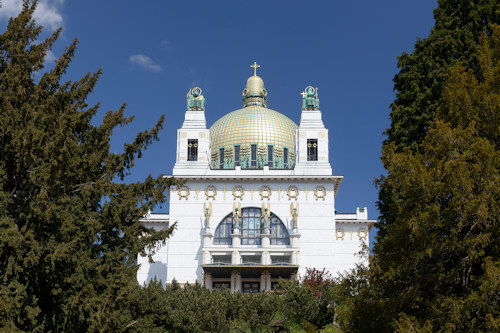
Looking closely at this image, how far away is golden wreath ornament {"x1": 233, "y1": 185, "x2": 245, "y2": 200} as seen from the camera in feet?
170

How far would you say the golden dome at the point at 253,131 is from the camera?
57503 mm

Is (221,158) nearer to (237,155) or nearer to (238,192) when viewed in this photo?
(237,155)

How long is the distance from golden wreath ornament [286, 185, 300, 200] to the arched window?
225 centimetres

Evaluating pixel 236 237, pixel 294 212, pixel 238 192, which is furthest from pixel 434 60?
pixel 238 192

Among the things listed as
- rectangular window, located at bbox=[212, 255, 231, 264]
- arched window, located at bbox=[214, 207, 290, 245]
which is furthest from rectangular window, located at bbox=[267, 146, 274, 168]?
rectangular window, located at bbox=[212, 255, 231, 264]

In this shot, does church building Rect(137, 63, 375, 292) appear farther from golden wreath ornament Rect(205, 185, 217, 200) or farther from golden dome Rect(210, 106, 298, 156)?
golden dome Rect(210, 106, 298, 156)

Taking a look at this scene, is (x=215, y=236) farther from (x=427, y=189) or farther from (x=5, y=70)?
(x=427, y=189)

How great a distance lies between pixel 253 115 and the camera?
5978cm

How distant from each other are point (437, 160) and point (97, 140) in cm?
1115

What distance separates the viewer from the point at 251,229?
167ft

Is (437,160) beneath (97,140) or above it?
beneath

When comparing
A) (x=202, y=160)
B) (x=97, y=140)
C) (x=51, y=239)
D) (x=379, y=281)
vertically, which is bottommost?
(x=379, y=281)

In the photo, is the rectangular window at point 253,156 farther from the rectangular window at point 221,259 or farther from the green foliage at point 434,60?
the green foliage at point 434,60

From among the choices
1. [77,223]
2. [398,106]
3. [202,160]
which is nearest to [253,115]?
[202,160]
